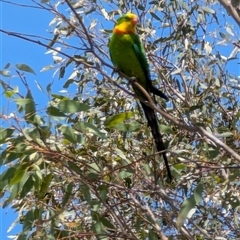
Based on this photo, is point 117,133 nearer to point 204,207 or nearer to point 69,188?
point 204,207

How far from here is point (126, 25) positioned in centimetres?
330

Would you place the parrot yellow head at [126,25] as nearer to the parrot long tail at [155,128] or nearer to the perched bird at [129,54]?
the perched bird at [129,54]

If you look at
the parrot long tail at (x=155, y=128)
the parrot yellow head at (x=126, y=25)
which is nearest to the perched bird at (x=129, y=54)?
the parrot yellow head at (x=126, y=25)

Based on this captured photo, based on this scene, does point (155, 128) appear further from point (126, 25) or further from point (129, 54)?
point (126, 25)

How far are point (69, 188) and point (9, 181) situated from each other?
0.21 meters

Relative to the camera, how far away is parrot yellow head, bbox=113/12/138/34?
3266mm

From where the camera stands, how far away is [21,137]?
6.40 feet

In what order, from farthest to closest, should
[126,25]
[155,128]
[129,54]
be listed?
[126,25]
[129,54]
[155,128]

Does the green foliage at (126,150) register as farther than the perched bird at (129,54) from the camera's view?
No

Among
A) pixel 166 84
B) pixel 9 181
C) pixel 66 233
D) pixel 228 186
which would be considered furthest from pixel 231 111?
pixel 9 181

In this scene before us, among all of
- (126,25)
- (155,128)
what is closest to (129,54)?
(126,25)

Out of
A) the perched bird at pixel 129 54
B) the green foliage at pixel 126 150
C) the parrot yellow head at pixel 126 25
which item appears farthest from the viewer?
the parrot yellow head at pixel 126 25

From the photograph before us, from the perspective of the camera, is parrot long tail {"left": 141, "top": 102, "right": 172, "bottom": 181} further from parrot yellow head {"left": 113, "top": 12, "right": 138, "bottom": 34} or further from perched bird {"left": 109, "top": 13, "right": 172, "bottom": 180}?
parrot yellow head {"left": 113, "top": 12, "right": 138, "bottom": 34}

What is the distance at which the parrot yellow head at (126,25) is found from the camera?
10.7 feet
